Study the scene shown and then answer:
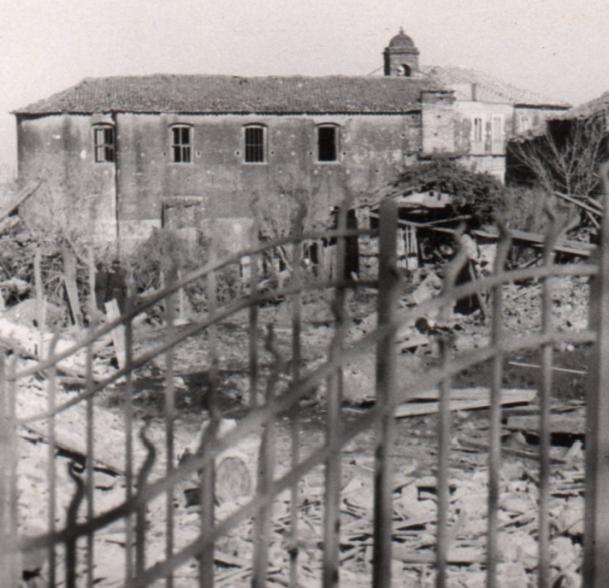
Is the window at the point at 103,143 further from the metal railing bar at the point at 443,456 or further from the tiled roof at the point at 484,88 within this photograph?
the metal railing bar at the point at 443,456

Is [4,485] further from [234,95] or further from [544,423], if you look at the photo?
[234,95]

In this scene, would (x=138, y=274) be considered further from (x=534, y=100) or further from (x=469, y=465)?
(x=534, y=100)

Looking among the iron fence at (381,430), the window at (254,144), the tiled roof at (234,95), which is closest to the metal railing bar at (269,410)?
the iron fence at (381,430)

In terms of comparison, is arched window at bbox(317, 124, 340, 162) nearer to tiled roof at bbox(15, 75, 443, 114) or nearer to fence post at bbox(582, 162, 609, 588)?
tiled roof at bbox(15, 75, 443, 114)

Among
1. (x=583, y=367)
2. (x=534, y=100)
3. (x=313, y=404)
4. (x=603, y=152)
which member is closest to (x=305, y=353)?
(x=313, y=404)

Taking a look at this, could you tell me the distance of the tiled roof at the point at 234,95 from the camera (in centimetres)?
2920

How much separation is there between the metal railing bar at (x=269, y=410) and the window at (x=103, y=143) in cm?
2785

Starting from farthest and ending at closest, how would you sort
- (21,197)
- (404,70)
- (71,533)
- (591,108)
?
(404,70)
(21,197)
(591,108)
(71,533)

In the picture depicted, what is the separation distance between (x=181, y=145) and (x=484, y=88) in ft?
64.6

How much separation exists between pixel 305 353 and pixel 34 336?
4.83m

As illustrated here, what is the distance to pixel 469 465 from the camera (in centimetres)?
925

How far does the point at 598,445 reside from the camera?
272 centimetres

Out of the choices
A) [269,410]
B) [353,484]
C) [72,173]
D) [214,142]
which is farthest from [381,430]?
[72,173]

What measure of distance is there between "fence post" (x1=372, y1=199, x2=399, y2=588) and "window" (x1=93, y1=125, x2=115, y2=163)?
91.4 feet
